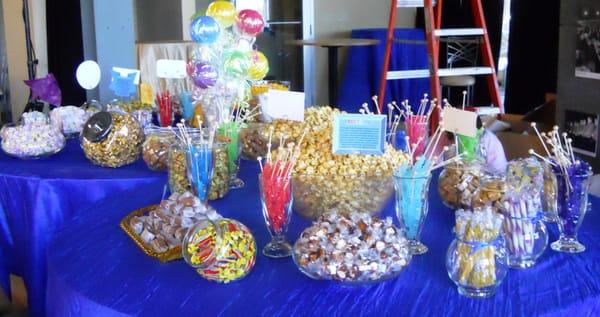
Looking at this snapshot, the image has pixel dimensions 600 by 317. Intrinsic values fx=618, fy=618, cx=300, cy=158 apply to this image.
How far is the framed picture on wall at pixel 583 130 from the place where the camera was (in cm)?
278

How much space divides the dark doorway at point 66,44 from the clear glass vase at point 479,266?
128 inches

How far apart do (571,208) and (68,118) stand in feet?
5.96

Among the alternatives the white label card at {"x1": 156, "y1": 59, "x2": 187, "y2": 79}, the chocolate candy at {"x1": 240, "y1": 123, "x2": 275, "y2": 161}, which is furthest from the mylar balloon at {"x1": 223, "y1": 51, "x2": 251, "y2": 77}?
the white label card at {"x1": 156, "y1": 59, "x2": 187, "y2": 79}

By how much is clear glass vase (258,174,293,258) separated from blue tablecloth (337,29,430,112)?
13.1 feet

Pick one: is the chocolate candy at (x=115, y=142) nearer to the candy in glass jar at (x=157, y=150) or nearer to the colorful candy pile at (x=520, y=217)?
the candy in glass jar at (x=157, y=150)

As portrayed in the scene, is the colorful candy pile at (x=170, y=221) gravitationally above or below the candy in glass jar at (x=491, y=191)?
below

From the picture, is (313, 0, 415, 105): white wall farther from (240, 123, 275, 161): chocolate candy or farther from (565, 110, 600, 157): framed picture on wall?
(240, 123, 275, 161): chocolate candy

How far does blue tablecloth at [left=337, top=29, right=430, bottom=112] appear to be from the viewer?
5027mm

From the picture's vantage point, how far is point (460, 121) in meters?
1.29

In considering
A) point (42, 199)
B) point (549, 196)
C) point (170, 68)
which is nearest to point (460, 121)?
point (549, 196)

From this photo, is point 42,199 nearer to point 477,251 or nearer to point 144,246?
point 144,246

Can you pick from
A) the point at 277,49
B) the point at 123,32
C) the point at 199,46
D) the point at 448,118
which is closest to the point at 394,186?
the point at 448,118

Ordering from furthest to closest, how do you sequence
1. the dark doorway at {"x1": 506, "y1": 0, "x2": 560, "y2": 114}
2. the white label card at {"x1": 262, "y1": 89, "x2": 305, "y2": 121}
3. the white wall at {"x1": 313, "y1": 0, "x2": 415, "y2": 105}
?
1. the white wall at {"x1": 313, "y1": 0, "x2": 415, "y2": 105}
2. the dark doorway at {"x1": 506, "y1": 0, "x2": 560, "y2": 114}
3. the white label card at {"x1": 262, "y1": 89, "x2": 305, "y2": 121}

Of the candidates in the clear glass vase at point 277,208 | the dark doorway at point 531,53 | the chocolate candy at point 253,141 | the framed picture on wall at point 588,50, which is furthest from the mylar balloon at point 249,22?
the dark doorway at point 531,53
